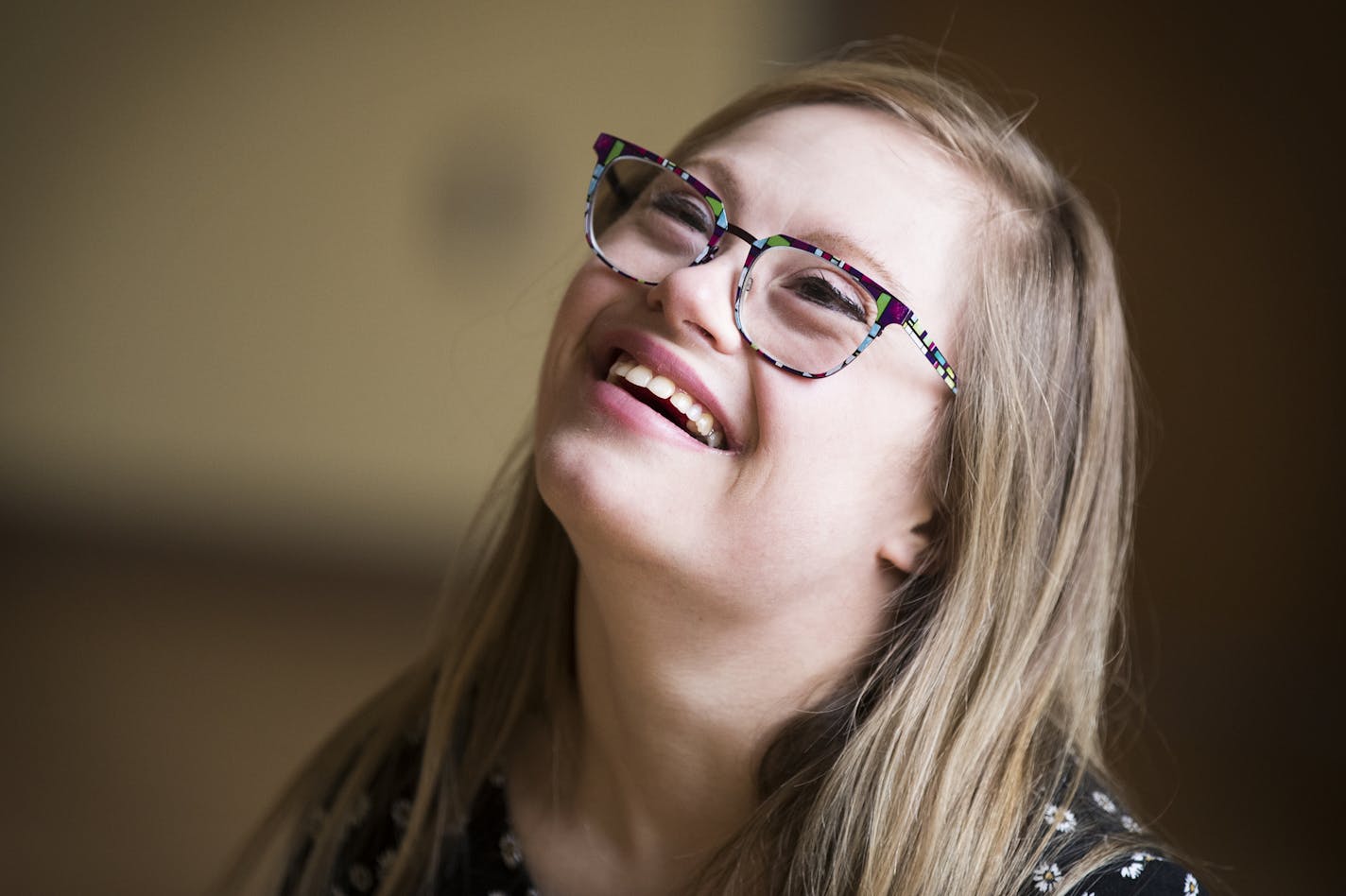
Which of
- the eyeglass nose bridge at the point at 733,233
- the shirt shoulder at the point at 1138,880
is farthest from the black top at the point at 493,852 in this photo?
the eyeglass nose bridge at the point at 733,233

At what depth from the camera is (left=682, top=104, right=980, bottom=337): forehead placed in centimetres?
110

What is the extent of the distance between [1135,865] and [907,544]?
33 cm

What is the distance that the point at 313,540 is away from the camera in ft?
12.9

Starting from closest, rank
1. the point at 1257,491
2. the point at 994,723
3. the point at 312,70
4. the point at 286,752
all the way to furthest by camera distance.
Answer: the point at 994,723
the point at 286,752
the point at 1257,491
the point at 312,70

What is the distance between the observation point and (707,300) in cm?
106

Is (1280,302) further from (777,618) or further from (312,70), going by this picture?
(312,70)

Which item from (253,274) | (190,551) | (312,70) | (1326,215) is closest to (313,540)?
(190,551)

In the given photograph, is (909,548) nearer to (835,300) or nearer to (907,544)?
(907,544)

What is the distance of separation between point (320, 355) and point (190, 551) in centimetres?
72

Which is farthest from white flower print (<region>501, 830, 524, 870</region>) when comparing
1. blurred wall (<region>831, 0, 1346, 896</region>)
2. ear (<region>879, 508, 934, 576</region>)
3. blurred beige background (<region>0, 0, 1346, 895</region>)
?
blurred wall (<region>831, 0, 1346, 896</region>)

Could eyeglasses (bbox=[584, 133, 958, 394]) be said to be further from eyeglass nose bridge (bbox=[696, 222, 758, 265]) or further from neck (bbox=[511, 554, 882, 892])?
neck (bbox=[511, 554, 882, 892])

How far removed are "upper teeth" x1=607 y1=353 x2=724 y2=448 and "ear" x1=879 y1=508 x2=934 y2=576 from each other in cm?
21

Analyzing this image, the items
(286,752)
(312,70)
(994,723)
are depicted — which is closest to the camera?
(994,723)

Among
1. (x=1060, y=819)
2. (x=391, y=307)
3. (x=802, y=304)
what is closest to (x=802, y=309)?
(x=802, y=304)
